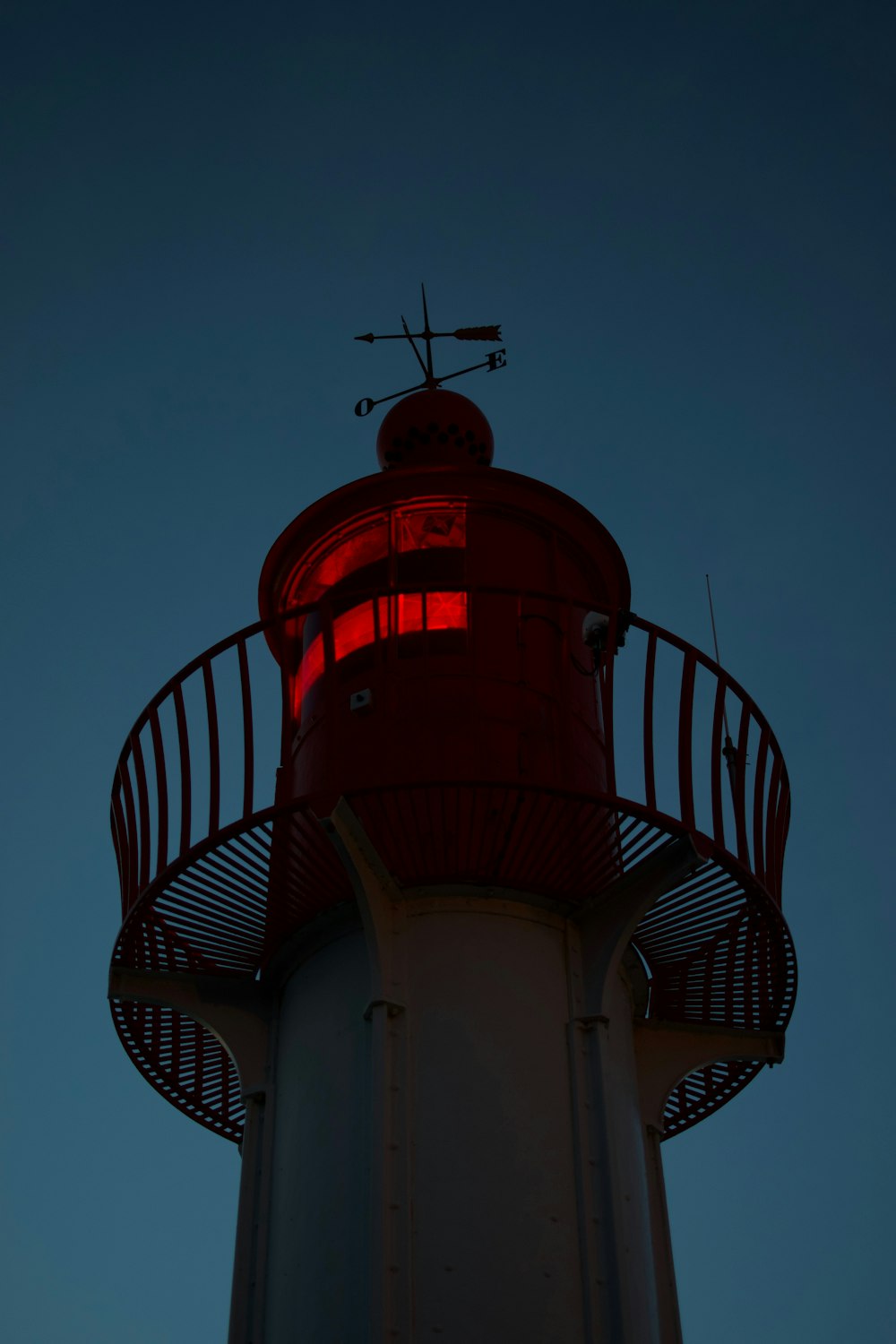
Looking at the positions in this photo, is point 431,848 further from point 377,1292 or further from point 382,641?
point 377,1292

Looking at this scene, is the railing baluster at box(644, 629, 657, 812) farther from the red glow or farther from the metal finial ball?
the metal finial ball

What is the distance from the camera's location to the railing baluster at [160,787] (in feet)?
28.5

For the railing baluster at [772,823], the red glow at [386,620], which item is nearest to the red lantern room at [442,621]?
the red glow at [386,620]

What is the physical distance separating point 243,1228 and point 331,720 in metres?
2.87

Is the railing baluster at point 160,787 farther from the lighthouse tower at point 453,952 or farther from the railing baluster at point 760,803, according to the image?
the railing baluster at point 760,803

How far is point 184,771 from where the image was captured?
8805mm

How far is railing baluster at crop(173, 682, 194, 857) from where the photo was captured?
8609mm

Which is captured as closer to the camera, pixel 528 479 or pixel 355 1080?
pixel 355 1080

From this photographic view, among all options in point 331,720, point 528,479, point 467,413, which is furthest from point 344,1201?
point 467,413

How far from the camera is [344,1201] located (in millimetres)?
7973

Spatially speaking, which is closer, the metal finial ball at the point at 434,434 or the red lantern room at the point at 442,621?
the red lantern room at the point at 442,621

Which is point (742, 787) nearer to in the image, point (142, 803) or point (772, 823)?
point (772, 823)

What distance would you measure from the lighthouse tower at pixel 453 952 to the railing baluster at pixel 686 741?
0.06ft

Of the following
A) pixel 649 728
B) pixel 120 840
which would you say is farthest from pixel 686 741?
pixel 120 840
